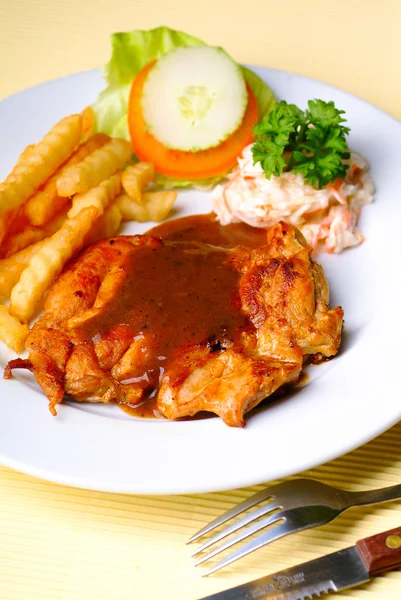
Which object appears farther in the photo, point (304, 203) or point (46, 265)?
point (304, 203)

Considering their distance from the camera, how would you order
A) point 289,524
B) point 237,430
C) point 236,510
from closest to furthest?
point 289,524 → point 236,510 → point 237,430

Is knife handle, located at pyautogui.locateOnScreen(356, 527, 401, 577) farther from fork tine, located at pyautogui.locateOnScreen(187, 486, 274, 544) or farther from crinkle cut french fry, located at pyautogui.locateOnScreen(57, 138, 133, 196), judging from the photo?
crinkle cut french fry, located at pyautogui.locateOnScreen(57, 138, 133, 196)

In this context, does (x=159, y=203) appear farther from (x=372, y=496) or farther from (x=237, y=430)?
(x=372, y=496)

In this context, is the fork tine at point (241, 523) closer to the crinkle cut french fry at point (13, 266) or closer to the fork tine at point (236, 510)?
the fork tine at point (236, 510)

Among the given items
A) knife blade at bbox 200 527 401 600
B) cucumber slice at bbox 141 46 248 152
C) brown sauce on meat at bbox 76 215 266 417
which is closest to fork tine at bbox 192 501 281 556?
knife blade at bbox 200 527 401 600

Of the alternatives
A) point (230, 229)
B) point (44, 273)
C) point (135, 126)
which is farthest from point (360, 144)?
point (44, 273)

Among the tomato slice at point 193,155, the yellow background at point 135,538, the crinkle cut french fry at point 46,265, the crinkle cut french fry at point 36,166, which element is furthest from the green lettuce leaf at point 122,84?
the yellow background at point 135,538

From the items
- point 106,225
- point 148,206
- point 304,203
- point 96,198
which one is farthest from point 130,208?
point 304,203
